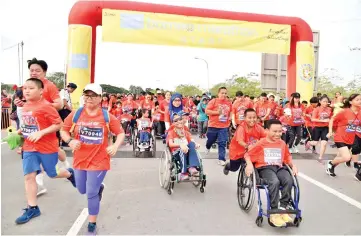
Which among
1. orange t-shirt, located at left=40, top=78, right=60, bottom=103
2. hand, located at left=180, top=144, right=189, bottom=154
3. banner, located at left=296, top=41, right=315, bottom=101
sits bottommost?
hand, located at left=180, top=144, right=189, bottom=154

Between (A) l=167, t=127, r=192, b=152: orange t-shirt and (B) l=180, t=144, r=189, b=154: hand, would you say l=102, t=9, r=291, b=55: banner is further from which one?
(B) l=180, t=144, r=189, b=154: hand

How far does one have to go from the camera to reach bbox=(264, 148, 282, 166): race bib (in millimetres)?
4062

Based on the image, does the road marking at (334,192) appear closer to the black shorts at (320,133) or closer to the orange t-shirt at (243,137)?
the orange t-shirt at (243,137)

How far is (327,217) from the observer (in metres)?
4.28

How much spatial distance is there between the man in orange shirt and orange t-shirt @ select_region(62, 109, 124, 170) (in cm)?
407

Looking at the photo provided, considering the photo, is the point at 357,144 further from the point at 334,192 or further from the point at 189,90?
the point at 189,90

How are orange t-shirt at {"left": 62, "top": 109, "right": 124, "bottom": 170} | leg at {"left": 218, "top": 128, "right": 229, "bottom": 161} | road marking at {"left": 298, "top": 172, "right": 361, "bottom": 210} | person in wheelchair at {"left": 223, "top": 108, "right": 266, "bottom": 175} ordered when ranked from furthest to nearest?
leg at {"left": 218, "top": 128, "right": 229, "bottom": 161}
road marking at {"left": 298, "top": 172, "right": 361, "bottom": 210}
person in wheelchair at {"left": 223, "top": 108, "right": 266, "bottom": 175}
orange t-shirt at {"left": 62, "top": 109, "right": 124, "bottom": 170}

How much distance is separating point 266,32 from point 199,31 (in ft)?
8.50

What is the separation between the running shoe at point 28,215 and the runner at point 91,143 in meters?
0.72

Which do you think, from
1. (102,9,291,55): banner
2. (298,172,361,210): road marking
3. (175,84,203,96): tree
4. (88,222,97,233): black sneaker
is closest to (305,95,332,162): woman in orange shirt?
(298,172,361,210): road marking

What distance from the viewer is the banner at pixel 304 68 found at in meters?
13.0

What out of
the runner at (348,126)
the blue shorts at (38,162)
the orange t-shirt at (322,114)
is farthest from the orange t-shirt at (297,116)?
→ the blue shorts at (38,162)

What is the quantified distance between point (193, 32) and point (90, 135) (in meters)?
9.31

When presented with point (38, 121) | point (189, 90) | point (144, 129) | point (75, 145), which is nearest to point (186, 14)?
point (144, 129)
